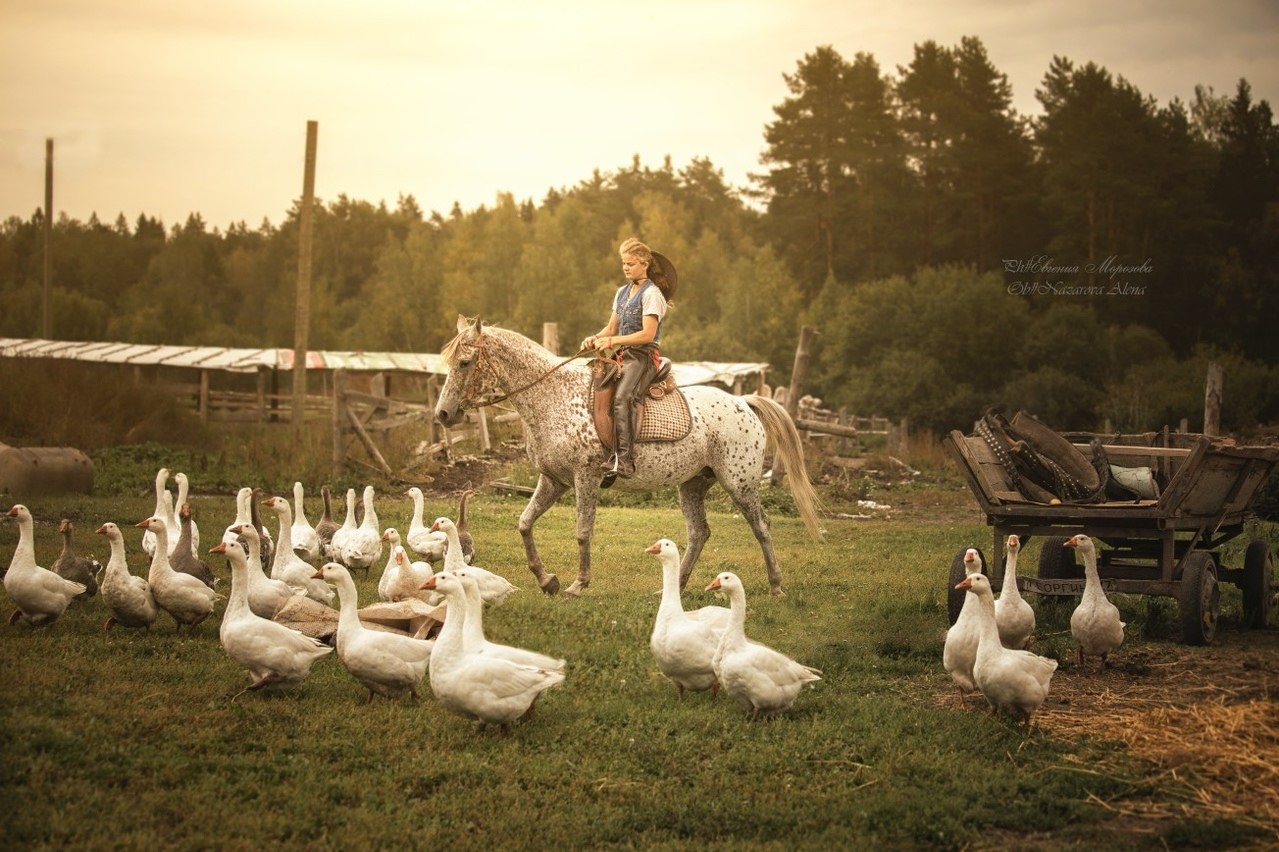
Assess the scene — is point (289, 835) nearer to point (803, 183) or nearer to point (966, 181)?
point (966, 181)

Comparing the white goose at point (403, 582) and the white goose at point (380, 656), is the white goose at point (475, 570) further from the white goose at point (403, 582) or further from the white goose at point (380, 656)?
the white goose at point (380, 656)

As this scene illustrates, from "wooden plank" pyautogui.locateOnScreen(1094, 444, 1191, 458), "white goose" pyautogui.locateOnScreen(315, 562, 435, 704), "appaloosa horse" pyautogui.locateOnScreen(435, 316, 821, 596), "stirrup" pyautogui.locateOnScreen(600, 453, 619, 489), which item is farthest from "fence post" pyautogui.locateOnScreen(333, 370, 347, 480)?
"white goose" pyautogui.locateOnScreen(315, 562, 435, 704)

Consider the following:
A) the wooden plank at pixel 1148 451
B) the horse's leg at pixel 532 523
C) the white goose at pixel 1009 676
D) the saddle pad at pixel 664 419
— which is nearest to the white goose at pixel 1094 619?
the white goose at pixel 1009 676

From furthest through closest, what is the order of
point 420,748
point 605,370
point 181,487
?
1. point 181,487
2. point 605,370
3. point 420,748

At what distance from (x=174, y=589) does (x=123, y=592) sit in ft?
1.12

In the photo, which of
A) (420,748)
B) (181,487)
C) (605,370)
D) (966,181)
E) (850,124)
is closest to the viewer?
(420,748)

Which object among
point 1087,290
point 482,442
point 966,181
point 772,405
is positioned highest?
point 966,181

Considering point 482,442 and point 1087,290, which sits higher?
point 1087,290

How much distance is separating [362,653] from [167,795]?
164 centimetres

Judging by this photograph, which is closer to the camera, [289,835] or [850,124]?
[289,835]

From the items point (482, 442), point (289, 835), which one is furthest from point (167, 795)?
point (482, 442)

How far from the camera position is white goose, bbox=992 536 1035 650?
305 inches

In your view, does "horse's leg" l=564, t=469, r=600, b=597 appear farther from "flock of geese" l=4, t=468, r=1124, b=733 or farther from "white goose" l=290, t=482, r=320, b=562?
"white goose" l=290, t=482, r=320, b=562

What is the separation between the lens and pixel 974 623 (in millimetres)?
7109
